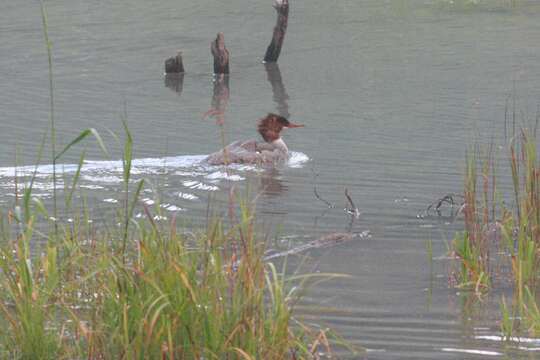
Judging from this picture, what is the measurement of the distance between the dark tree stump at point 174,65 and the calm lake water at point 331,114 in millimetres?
365

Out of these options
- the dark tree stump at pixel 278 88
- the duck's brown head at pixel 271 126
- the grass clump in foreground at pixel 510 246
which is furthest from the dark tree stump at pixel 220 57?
the grass clump in foreground at pixel 510 246

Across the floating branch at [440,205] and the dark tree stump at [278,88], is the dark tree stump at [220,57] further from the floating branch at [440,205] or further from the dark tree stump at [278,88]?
the floating branch at [440,205]

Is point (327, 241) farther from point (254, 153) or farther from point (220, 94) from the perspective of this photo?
point (220, 94)

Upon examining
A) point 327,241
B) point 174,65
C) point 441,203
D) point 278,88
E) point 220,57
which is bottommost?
point 327,241

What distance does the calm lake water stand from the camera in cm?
694

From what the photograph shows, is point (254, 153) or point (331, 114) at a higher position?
point (331, 114)

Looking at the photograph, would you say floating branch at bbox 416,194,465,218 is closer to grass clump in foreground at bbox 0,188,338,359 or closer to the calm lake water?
the calm lake water

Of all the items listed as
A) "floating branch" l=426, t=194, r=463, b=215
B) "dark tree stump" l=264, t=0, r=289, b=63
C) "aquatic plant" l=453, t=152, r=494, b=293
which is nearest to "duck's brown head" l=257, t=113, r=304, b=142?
"floating branch" l=426, t=194, r=463, b=215

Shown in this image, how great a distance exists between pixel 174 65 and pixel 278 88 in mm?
2684

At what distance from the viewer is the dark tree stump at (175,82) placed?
2065 centimetres

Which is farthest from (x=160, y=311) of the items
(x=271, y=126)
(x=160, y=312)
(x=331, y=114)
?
(x=331, y=114)

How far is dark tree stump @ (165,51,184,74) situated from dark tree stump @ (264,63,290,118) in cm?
164

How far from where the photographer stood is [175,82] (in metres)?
21.5

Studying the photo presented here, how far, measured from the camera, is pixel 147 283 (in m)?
4.74
